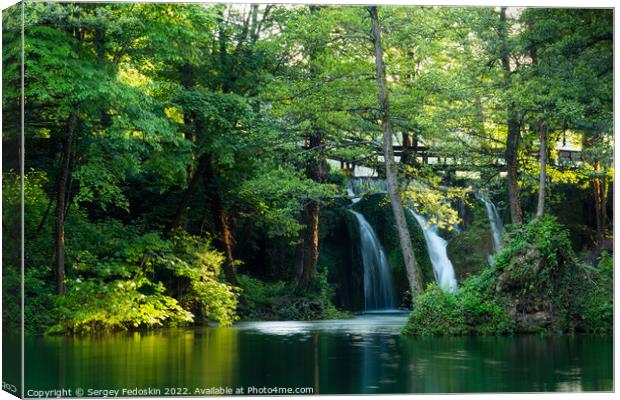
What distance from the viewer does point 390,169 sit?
42.9 feet

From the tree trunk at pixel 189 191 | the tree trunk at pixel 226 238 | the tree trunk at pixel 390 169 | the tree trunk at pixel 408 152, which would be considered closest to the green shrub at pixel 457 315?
the tree trunk at pixel 390 169

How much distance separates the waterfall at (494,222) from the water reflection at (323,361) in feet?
5.61

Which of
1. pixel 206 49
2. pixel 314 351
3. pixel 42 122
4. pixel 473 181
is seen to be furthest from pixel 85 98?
pixel 473 181

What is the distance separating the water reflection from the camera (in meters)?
8.79

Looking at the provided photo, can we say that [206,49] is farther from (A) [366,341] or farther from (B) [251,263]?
(A) [366,341]

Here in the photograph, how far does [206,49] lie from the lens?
12.7m

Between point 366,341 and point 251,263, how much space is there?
2166 mm

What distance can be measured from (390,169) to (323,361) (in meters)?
4.12

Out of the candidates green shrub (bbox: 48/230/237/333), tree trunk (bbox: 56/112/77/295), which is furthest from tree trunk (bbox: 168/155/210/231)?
tree trunk (bbox: 56/112/77/295)

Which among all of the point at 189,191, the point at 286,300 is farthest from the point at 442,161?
the point at 189,191

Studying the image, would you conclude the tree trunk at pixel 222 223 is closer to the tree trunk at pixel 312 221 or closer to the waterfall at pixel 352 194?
the tree trunk at pixel 312 221

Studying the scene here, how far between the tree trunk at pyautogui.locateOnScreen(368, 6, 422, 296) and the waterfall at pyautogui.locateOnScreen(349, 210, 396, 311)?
483mm

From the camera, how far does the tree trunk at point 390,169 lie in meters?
12.7

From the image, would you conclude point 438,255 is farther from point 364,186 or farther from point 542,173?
point 542,173
